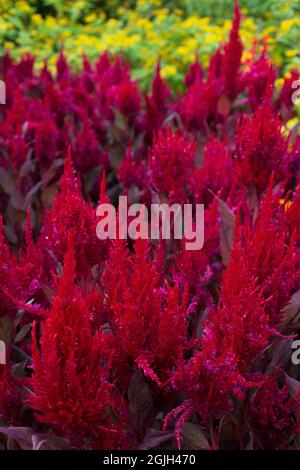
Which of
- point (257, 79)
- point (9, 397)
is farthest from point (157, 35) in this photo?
point (9, 397)

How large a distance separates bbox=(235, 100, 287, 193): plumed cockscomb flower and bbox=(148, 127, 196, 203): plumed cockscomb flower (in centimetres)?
Answer: 16

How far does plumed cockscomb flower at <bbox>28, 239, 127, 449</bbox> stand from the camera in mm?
1152

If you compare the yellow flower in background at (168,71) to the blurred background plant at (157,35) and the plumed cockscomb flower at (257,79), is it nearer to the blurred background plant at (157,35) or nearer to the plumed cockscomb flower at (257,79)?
the blurred background plant at (157,35)

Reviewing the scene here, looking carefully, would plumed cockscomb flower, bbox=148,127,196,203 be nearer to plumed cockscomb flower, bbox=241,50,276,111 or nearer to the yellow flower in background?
plumed cockscomb flower, bbox=241,50,276,111

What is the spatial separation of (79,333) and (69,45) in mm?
6453

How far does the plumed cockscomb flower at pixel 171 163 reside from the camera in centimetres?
187

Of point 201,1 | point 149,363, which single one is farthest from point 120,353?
point 201,1

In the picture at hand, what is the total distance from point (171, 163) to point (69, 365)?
0.88 meters

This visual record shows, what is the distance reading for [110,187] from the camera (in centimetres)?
315

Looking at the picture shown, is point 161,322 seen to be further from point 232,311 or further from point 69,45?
point 69,45

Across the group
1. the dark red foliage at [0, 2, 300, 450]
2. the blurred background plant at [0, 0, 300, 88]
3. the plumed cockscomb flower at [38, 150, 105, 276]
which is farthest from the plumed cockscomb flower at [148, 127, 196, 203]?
the blurred background plant at [0, 0, 300, 88]

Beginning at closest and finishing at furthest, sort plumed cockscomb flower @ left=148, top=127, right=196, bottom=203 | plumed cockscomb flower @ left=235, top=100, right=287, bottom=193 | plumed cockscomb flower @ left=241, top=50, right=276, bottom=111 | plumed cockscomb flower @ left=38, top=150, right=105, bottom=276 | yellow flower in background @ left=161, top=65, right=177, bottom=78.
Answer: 1. plumed cockscomb flower @ left=38, top=150, right=105, bottom=276
2. plumed cockscomb flower @ left=235, top=100, right=287, bottom=193
3. plumed cockscomb flower @ left=148, top=127, right=196, bottom=203
4. plumed cockscomb flower @ left=241, top=50, right=276, bottom=111
5. yellow flower in background @ left=161, top=65, right=177, bottom=78

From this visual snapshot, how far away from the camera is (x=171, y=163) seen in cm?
189

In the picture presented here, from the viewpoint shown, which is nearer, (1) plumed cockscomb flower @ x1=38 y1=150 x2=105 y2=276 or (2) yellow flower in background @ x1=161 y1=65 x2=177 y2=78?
(1) plumed cockscomb flower @ x1=38 y1=150 x2=105 y2=276
